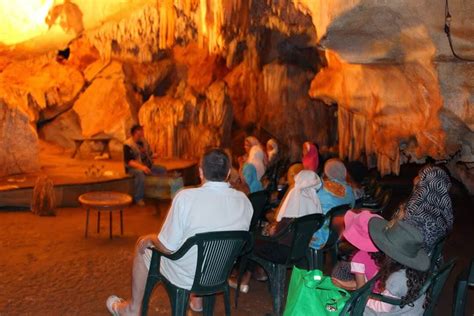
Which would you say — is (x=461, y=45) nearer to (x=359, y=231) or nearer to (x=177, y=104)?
(x=359, y=231)

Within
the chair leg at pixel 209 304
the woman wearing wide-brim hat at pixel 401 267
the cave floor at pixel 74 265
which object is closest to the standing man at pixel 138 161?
the cave floor at pixel 74 265

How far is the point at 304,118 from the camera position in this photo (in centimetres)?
1472

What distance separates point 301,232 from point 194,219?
46.7 inches

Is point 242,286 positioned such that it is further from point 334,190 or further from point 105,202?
point 105,202

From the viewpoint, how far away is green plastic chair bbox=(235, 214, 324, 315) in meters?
4.81

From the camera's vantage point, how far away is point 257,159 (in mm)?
7234

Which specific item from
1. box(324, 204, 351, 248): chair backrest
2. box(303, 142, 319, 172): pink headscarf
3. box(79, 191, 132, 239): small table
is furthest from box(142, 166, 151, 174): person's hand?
box(324, 204, 351, 248): chair backrest

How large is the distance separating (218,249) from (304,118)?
10.9 m

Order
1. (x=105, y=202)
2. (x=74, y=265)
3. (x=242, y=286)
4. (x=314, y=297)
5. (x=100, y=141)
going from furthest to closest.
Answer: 1. (x=100, y=141)
2. (x=105, y=202)
3. (x=74, y=265)
4. (x=242, y=286)
5. (x=314, y=297)

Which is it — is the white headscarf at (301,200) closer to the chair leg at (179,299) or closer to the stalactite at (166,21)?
the chair leg at (179,299)

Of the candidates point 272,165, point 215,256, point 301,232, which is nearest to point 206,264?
point 215,256

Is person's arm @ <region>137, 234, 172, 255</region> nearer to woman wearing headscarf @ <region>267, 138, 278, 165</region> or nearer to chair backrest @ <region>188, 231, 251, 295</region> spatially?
chair backrest @ <region>188, 231, 251, 295</region>

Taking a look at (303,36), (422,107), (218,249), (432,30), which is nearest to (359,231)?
(218,249)

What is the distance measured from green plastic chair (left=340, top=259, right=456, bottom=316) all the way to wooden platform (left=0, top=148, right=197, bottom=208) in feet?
21.3
